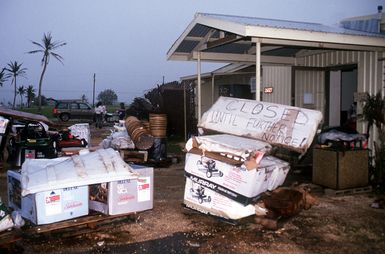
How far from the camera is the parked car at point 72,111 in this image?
3173 cm

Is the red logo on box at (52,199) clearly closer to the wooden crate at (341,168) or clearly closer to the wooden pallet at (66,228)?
the wooden pallet at (66,228)

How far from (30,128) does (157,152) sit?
3.42 meters

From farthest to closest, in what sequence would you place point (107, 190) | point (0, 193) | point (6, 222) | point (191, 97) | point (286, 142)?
1. point (191, 97)
2. point (0, 193)
3. point (286, 142)
4. point (107, 190)
5. point (6, 222)

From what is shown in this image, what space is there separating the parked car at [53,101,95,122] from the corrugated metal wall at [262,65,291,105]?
76.6 feet

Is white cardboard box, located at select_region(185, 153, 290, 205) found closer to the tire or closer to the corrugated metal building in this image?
the corrugated metal building

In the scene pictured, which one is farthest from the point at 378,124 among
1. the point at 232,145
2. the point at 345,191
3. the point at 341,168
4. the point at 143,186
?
the point at 143,186

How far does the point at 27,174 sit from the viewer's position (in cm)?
506

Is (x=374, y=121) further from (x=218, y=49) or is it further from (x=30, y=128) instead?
(x=30, y=128)

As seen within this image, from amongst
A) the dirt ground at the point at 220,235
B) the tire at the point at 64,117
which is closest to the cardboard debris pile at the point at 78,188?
the dirt ground at the point at 220,235

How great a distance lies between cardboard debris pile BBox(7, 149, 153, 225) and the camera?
4.93 m

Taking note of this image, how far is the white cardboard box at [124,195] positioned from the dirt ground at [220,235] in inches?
10.2

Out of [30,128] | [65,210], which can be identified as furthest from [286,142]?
[30,128]

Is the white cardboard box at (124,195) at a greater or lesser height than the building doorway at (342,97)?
lesser

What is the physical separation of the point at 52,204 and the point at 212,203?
86.5 inches
